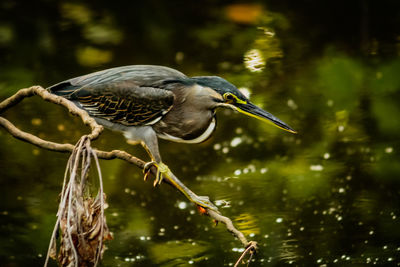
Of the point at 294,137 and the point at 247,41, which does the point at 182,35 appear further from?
the point at 294,137

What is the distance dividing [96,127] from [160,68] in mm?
309

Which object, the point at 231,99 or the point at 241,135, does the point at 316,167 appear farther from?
the point at 231,99

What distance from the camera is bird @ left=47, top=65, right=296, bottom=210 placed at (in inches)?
43.7

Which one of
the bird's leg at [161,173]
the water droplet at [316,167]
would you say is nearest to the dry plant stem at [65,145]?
the bird's leg at [161,173]

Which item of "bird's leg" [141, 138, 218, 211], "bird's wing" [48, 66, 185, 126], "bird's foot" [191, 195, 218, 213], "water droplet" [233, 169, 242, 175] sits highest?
"water droplet" [233, 169, 242, 175]

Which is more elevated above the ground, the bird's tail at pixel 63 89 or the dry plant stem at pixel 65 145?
the bird's tail at pixel 63 89

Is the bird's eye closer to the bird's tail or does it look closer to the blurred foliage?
the bird's tail

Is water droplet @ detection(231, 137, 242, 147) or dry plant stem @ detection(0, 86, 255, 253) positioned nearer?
dry plant stem @ detection(0, 86, 255, 253)

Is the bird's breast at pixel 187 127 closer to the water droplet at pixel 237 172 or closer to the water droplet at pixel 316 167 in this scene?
the water droplet at pixel 237 172

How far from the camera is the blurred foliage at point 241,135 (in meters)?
2.39

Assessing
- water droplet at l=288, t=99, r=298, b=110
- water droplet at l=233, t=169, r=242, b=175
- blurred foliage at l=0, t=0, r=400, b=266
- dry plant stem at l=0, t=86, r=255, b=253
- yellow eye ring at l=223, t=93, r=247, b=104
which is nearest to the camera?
dry plant stem at l=0, t=86, r=255, b=253

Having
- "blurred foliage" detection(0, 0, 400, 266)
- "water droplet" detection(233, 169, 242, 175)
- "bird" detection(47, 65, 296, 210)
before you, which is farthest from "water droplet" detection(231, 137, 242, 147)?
"bird" detection(47, 65, 296, 210)

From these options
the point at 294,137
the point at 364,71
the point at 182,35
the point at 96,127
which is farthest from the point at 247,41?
the point at 96,127

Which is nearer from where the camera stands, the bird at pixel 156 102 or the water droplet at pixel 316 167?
the bird at pixel 156 102
